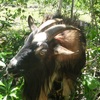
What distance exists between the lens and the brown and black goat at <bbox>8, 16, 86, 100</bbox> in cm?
336

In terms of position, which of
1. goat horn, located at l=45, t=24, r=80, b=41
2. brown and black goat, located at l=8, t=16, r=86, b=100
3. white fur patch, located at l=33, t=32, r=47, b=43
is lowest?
brown and black goat, located at l=8, t=16, r=86, b=100

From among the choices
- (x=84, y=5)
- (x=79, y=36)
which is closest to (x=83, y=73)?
(x=79, y=36)

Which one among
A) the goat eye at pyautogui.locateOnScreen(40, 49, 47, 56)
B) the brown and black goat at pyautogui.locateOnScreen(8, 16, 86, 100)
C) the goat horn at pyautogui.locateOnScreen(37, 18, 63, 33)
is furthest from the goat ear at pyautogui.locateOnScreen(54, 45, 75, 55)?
the goat horn at pyautogui.locateOnScreen(37, 18, 63, 33)

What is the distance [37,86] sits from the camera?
3658 mm

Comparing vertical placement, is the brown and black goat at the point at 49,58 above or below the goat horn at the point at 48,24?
below

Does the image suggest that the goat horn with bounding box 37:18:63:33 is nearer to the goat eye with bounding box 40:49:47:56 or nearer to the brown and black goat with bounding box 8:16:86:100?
the brown and black goat with bounding box 8:16:86:100

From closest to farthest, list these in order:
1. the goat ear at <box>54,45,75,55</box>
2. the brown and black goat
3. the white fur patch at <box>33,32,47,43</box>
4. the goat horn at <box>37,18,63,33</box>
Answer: the goat ear at <box>54,45,75,55</box> → the brown and black goat → the white fur patch at <box>33,32,47,43</box> → the goat horn at <box>37,18,63,33</box>

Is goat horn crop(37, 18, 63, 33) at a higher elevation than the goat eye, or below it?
higher

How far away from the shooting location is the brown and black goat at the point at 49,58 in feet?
11.0

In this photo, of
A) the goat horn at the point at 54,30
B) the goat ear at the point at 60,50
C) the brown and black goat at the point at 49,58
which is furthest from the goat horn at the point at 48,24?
the goat ear at the point at 60,50

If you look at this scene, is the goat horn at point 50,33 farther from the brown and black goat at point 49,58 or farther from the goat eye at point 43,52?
the goat eye at point 43,52

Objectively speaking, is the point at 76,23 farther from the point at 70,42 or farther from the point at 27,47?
the point at 27,47

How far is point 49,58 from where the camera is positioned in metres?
3.58

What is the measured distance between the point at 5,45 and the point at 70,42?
5.08 ft
